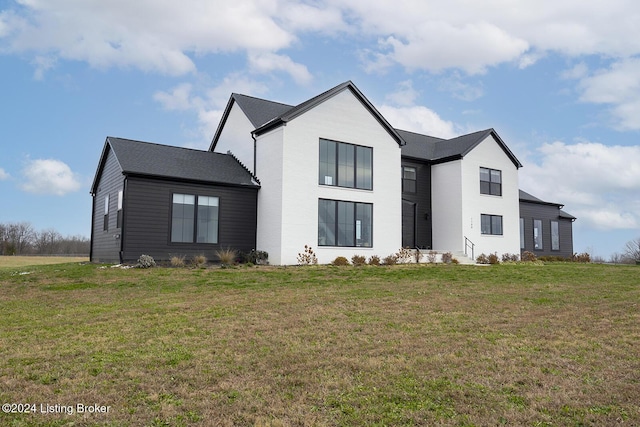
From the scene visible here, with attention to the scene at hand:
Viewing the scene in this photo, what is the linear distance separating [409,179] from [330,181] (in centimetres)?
747

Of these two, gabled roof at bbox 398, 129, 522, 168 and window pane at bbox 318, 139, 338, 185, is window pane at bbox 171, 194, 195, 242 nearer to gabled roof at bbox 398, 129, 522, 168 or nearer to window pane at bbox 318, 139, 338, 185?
window pane at bbox 318, 139, 338, 185

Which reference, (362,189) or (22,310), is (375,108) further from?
(22,310)

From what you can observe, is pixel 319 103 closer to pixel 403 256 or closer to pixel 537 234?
pixel 403 256

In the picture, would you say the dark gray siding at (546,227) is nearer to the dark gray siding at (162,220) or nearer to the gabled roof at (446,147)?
the gabled roof at (446,147)

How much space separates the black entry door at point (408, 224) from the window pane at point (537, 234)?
1094 cm

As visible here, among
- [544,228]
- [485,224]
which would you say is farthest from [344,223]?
[544,228]

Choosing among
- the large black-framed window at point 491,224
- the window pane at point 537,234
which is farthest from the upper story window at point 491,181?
the window pane at point 537,234

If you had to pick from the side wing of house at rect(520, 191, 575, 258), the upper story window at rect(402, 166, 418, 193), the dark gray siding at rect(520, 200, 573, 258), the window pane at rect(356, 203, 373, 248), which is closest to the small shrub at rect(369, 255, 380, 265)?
the window pane at rect(356, 203, 373, 248)

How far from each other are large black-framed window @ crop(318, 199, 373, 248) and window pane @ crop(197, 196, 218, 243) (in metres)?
4.54

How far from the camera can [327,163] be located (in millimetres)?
23062

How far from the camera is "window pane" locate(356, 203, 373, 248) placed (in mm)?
23734

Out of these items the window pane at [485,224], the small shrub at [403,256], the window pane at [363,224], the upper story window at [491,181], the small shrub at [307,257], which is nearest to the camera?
the small shrub at [307,257]

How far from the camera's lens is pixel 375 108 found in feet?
80.2

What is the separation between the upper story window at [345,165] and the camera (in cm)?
2303
